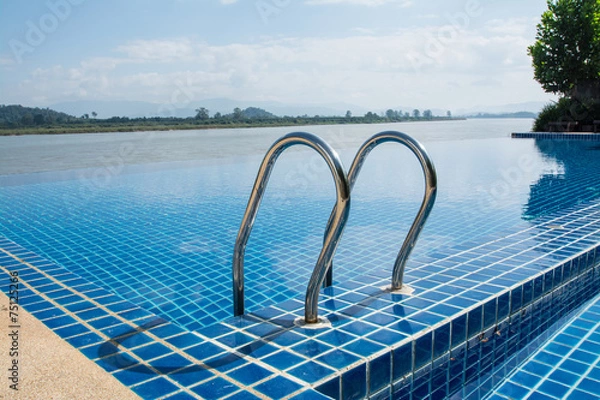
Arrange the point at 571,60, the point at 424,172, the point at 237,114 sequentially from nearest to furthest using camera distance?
the point at 424,172 → the point at 571,60 → the point at 237,114

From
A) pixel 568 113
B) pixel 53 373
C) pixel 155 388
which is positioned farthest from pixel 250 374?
pixel 568 113

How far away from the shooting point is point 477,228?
474 cm

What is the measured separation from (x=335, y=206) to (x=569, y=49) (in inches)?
787

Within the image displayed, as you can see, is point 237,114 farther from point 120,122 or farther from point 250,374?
point 250,374

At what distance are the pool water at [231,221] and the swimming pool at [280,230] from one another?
0.05ft

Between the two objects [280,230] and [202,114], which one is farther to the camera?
[202,114]

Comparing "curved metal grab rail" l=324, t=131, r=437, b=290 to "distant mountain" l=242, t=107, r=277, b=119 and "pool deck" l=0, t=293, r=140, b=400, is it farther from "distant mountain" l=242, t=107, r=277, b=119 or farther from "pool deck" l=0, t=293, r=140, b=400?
"distant mountain" l=242, t=107, r=277, b=119

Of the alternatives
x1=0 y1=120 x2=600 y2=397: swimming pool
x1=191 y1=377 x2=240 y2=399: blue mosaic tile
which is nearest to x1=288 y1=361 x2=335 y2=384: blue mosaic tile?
x1=0 y1=120 x2=600 y2=397: swimming pool

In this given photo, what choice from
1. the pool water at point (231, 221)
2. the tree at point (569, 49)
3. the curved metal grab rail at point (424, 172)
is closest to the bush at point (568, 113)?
the tree at point (569, 49)

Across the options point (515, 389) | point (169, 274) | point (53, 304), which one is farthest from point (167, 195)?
point (515, 389)

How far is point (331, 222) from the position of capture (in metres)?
2.07

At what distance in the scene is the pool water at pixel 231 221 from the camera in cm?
343

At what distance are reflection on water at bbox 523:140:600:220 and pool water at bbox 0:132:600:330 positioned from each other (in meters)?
0.02

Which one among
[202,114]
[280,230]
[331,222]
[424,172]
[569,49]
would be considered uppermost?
[569,49]
